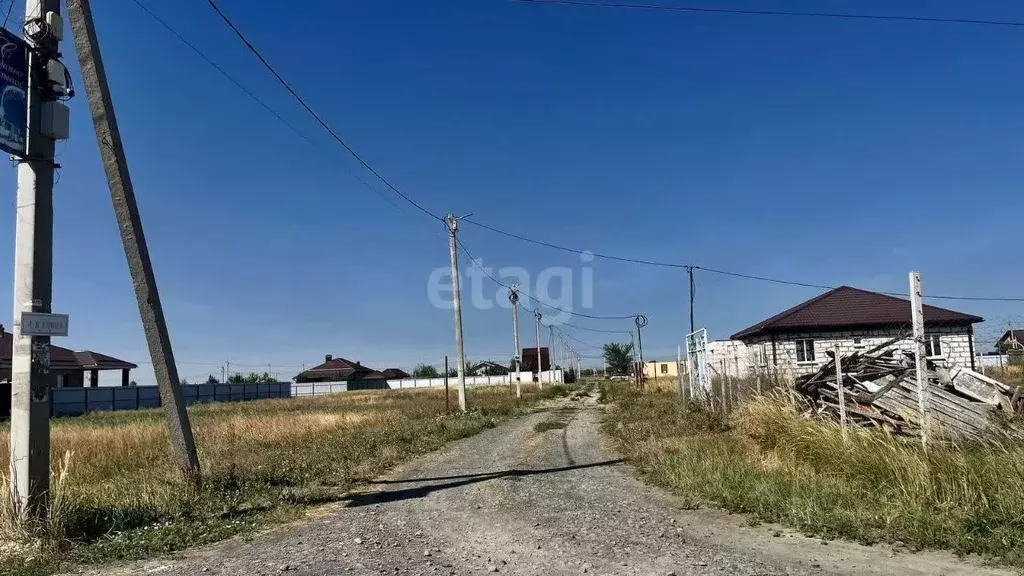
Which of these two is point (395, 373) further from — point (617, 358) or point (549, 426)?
point (549, 426)

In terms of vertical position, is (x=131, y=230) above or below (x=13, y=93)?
below

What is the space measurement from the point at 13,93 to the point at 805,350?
31661 mm

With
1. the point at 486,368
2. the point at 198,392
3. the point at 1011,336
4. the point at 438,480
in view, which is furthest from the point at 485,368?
the point at 438,480

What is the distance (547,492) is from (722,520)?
2.49m

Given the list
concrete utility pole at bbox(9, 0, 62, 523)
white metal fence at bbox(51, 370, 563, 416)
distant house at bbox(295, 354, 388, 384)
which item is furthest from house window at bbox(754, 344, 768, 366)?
distant house at bbox(295, 354, 388, 384)

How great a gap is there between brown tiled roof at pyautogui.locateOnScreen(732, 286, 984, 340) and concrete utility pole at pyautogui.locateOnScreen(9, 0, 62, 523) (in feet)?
99.4

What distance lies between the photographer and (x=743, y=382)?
15.3m

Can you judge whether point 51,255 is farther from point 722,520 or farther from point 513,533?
point 722,520

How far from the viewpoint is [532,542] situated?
583cm

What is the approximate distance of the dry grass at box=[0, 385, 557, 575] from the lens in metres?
5.82

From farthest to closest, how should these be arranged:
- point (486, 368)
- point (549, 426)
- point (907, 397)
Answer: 1. point (486, 368)
2. point (549, 426)
3. point (907, 397)

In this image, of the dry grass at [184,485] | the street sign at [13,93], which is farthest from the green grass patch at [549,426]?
the street sign at [13,93]

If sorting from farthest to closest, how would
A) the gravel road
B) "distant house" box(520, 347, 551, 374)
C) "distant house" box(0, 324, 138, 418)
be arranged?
"distant house" box(520, 347, 551, 374), "distant house" box(0, 324, 138, 418), the gravel road

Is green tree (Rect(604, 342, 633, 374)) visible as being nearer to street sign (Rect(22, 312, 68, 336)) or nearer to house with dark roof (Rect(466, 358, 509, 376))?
house with dark roof (Rect(466, 358, 509, 376))
